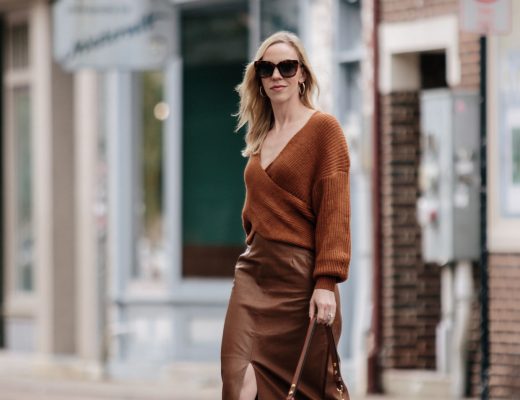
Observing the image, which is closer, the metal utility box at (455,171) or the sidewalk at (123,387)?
the metal utility box at (455,171)

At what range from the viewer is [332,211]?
5492mm

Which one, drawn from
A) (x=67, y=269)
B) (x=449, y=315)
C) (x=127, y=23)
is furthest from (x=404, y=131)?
(x=67, y=269)

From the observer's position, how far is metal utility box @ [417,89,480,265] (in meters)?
11.3

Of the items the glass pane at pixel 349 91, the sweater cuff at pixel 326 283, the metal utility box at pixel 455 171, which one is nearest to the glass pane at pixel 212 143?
the glass pane at pixel 349 91

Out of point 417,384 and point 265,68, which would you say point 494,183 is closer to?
point 417,384

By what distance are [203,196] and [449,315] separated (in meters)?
4.37

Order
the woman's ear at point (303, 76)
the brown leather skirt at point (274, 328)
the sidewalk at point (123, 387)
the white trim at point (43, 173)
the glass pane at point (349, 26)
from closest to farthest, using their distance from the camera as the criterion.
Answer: the brown leather skirt at point (274, 328) < the woman's ear at point (303, 76) < the sidewalk at point (123, 387) < the glass pane at point (349, 26) < the white trim at point (43, 173)

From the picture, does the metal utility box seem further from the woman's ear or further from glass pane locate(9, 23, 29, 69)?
glass pane locate(9, 23, 29, 69)

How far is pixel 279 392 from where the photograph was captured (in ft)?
18.4

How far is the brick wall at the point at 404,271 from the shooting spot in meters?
12.4

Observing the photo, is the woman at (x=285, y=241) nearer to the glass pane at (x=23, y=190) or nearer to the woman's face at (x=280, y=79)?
the woman's face at (x=280, y=79)

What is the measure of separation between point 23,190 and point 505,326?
28.8 ft

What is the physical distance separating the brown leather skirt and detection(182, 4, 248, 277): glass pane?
943 centimetres

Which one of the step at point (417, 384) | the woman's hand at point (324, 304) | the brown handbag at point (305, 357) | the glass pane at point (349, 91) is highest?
the glass pane at point (349, 91)
